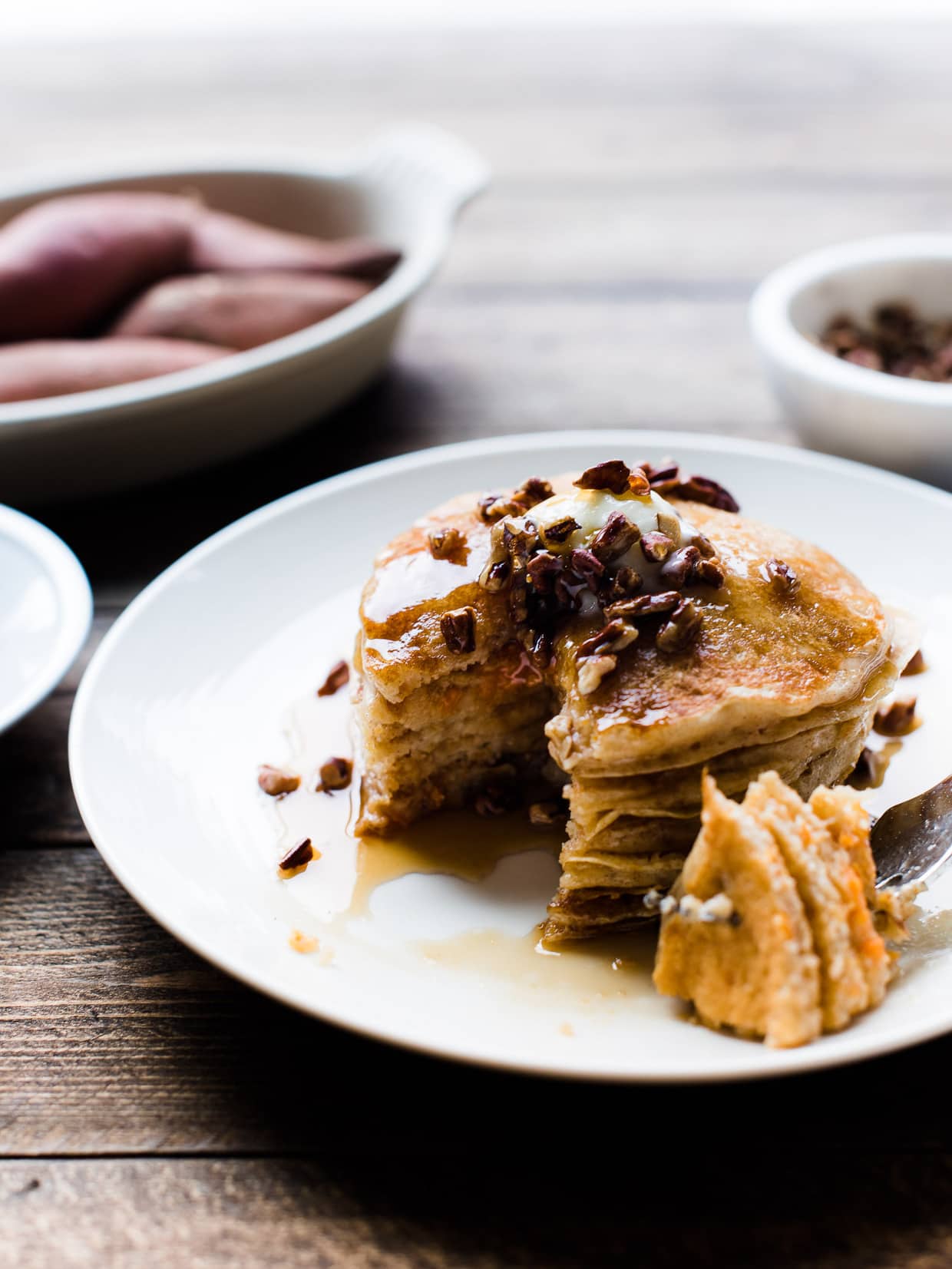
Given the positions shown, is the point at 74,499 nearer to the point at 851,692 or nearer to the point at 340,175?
the point at 340,175

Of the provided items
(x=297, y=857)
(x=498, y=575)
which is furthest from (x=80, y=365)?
(x=297, y=857)

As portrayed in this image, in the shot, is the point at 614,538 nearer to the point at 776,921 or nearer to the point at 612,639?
the point at 612,639

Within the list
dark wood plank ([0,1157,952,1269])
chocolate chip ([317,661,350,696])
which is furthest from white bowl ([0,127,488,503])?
dark wood plank ([0,1157,952,1269])

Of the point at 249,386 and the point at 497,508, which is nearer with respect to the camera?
the point at 497,508

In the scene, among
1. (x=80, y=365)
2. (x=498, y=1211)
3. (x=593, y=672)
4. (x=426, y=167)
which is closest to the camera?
(x=498, y=1211)

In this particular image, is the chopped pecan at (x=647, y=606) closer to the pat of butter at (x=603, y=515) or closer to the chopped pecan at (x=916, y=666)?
the pat of butter at (x=603, y=515)

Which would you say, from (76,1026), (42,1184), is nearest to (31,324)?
(76,1026)

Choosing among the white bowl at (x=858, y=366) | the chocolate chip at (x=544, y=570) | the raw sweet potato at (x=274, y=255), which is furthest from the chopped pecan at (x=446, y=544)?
the raw sweet potato at (x=274, y=255)
